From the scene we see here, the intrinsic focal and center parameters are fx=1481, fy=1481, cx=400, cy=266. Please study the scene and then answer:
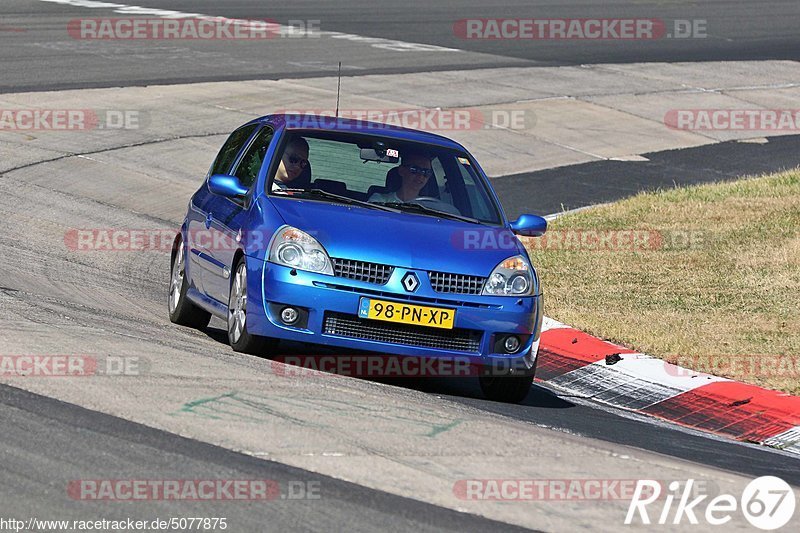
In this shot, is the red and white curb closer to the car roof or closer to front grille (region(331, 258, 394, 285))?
the car roof

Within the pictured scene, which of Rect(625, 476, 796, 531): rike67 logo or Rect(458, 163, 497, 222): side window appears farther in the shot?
Rect(458, 163, 497, 222): side window

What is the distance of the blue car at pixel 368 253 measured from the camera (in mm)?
8516

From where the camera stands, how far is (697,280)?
13.2 meters

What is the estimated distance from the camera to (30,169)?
53.9 ft

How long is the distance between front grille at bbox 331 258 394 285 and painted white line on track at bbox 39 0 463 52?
19.9m

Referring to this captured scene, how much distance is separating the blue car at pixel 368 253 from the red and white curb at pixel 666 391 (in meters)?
1.06

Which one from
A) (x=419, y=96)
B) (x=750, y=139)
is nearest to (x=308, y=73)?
(x=419, y=96)

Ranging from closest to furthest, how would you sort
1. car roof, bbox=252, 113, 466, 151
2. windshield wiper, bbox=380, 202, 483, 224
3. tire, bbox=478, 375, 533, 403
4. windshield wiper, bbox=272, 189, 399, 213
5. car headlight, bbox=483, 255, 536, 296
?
1. car headlight, bbox=483, 255, 536, 296
2. tire, bbox=478, 375, 533, 403
3. windshield wiper, bbox=272, 189, 399, 213
4. windshield wiper, bbox=380, 202, 483, 224
5. car roof, bbox=252, 113, 466, 151

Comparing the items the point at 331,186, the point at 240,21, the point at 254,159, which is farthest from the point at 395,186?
the point at 240,21

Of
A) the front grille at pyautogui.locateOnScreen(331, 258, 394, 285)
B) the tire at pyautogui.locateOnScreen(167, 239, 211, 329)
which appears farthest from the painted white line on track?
the front grille at pyautogui.locateOnScreen(331, 258, 394, 285)

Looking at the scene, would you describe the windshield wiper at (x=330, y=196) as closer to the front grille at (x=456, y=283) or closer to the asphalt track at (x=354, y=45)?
the front grille at (x=456, y=283)

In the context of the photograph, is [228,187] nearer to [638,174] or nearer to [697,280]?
[697,280]

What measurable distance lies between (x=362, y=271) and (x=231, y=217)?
1.37 meters

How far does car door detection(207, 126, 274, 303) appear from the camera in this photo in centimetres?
930
